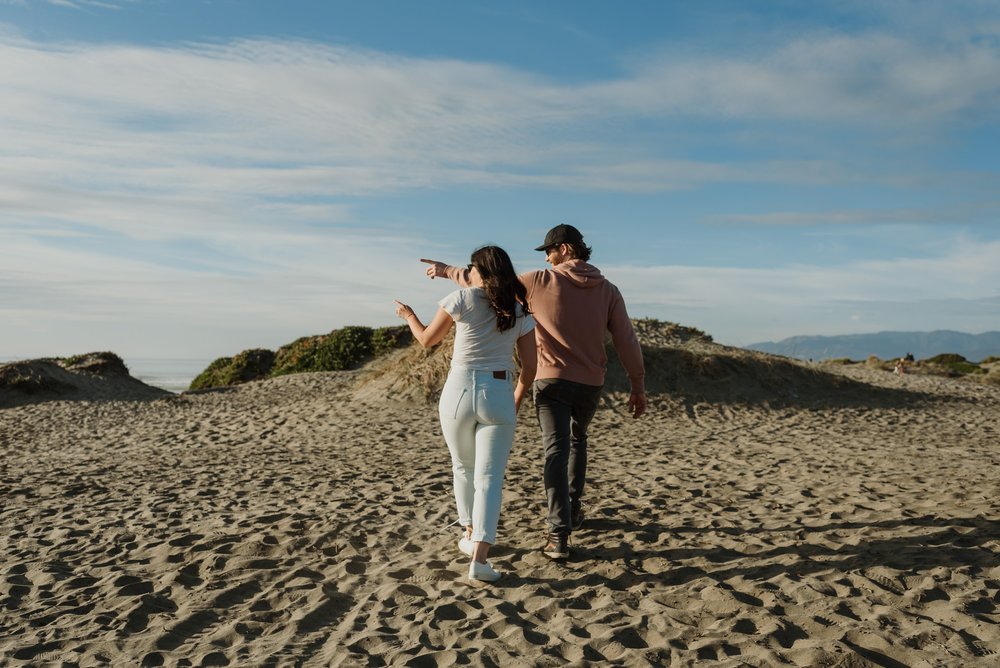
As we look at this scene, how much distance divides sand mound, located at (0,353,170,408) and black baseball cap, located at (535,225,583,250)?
17.1m

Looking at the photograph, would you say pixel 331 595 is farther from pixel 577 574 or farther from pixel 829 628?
pixel 829 628

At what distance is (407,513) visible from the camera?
7410 millimetres

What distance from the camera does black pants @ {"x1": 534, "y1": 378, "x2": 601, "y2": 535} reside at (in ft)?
17.5

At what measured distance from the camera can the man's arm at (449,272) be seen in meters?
5.03

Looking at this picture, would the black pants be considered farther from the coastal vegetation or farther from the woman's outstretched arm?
the coastal vegetation

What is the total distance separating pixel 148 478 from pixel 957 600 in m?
8.50

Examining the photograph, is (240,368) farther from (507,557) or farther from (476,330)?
(476,330)

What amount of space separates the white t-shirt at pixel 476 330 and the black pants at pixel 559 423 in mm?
682

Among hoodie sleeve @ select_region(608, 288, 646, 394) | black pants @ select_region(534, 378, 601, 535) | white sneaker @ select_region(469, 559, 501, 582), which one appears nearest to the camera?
white sneaker @ select_region(469, 559, 501, 582)

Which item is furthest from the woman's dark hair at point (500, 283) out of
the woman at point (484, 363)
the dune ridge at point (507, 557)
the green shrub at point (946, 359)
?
the green shrub at point (946, 359)

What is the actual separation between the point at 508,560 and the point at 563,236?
2.42 meters

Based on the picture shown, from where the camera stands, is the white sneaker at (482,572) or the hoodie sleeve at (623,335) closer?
the white sneaker at (482,572)

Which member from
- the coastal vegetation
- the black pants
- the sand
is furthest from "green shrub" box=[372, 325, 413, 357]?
the black pants

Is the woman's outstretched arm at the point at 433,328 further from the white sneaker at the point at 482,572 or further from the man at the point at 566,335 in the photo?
the white sneaker at the point at 482,572
